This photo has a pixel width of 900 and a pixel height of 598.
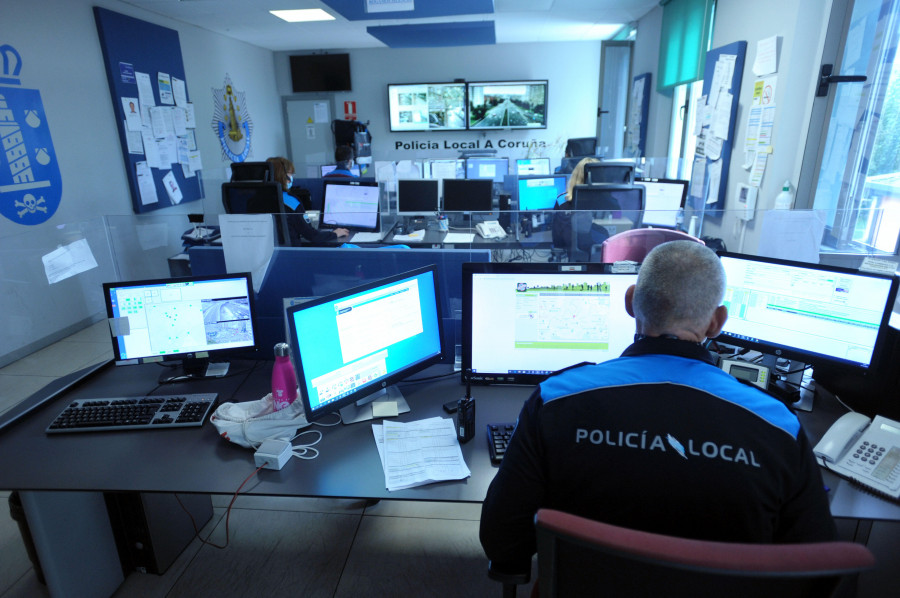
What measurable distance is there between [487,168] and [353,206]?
191 centimetres

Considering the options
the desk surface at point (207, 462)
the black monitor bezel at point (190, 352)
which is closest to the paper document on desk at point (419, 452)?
the desk surface at point (207, 462)

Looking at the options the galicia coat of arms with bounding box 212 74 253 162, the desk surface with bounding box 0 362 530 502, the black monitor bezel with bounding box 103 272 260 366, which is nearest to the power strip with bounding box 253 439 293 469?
the desk surface with bounding box 0 362 530 502

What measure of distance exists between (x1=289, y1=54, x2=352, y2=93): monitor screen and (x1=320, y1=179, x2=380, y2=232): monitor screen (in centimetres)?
431

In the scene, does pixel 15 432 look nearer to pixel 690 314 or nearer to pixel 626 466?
pixel 626 466

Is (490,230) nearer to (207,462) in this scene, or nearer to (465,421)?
(465,421)

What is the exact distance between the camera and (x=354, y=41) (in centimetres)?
774

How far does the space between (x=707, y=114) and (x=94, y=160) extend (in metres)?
5.25

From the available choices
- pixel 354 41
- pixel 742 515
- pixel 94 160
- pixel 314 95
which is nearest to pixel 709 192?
pixel 742 515

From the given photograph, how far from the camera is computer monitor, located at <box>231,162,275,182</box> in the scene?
477 centimetres

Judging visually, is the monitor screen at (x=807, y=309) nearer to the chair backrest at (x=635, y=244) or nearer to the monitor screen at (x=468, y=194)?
the chair backrest at (x=635, y=244)

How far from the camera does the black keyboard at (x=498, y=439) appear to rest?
1.39 meters

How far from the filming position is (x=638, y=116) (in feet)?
22.3

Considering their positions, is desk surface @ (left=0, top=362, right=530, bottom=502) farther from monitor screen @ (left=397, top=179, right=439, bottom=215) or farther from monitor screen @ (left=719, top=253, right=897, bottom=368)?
monitor screen @ (left=397, top=179, right=439, bottom=215)

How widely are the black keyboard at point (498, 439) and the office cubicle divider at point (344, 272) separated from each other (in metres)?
0.50
